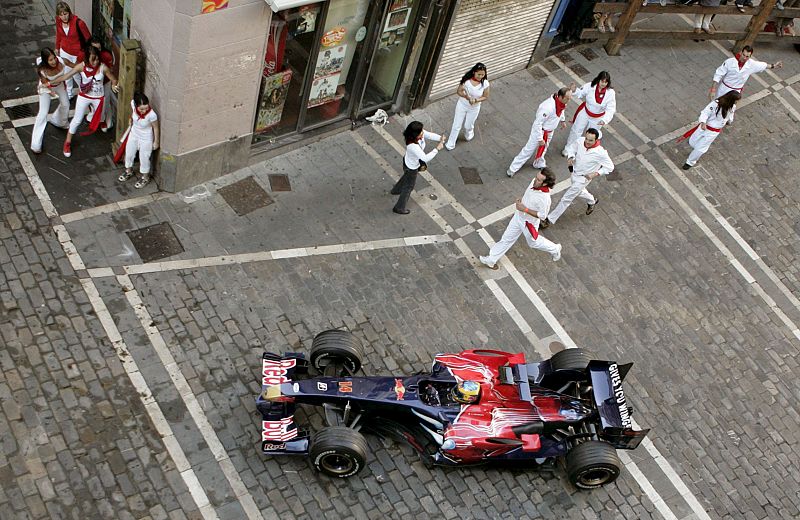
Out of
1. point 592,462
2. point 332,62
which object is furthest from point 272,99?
point 592,462

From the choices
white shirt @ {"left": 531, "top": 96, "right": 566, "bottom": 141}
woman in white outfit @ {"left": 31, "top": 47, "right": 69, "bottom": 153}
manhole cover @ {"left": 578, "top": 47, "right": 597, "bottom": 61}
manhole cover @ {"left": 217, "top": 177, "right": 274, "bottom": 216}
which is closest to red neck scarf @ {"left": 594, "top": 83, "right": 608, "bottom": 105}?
white shirt @ {"left": 531, "top": 96, "right": 566, "bottom": 141}

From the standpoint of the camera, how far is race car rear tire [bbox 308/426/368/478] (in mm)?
9242

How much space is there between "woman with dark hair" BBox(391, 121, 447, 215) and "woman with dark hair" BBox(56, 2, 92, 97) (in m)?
4.67

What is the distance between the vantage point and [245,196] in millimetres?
12469

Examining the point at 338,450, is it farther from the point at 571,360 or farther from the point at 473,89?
the point at 473,89

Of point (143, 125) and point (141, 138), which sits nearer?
point (143, 125)

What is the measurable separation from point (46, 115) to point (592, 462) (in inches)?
339

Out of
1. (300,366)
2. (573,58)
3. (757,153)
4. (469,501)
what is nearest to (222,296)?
(300,366)

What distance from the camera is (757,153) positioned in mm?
15695

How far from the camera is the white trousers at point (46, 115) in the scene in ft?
38.9

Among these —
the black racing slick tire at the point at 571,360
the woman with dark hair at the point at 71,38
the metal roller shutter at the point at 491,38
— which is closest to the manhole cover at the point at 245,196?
the woman with dark hair at the point at 71,38

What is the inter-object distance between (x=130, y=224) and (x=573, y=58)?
30.2ft

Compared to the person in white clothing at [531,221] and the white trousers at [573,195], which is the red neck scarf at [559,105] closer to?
the white trousers at [573,195]

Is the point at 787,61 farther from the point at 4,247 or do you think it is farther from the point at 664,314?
the point at 4,247
